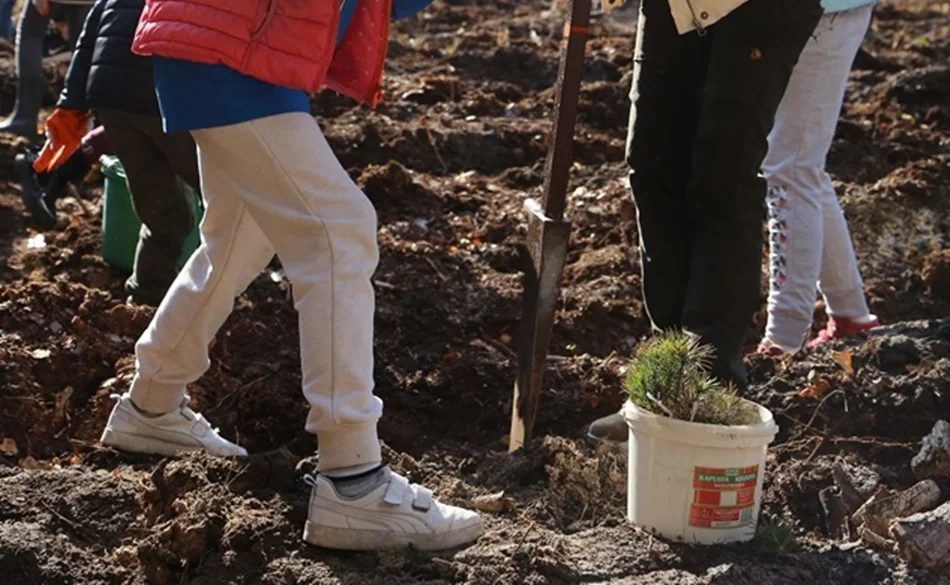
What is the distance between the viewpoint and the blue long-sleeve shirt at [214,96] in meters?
2.97

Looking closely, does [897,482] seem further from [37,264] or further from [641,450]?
[37,264]

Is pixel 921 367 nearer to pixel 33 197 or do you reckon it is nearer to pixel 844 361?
pixel 844 361

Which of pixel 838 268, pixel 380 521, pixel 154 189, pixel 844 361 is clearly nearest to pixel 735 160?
pixel 844 361

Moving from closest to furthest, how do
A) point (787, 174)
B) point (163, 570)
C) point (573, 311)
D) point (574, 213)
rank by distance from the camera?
point (163, 570) < point (787, 174) < point (573, 311) < point (574, 213)

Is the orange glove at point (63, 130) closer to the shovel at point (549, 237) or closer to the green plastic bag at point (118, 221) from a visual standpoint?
the green plastic bag at point (118, 221)

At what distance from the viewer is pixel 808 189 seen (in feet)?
15.5

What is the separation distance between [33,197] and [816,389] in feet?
12.1

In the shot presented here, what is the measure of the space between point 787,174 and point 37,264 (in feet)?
10.1

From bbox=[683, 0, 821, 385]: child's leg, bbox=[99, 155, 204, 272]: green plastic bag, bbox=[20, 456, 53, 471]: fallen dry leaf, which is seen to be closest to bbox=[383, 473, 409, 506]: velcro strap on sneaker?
bbox=[683, 0, 821, 385]: child's leg

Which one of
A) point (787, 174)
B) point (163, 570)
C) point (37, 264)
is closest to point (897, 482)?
point (787, 174)

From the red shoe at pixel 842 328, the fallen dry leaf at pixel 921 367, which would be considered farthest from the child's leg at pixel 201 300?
the red shoe at pixel 842 328

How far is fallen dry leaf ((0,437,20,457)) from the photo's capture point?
12.9 feet

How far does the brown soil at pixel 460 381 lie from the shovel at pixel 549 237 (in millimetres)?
160

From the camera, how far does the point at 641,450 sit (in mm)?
3217
